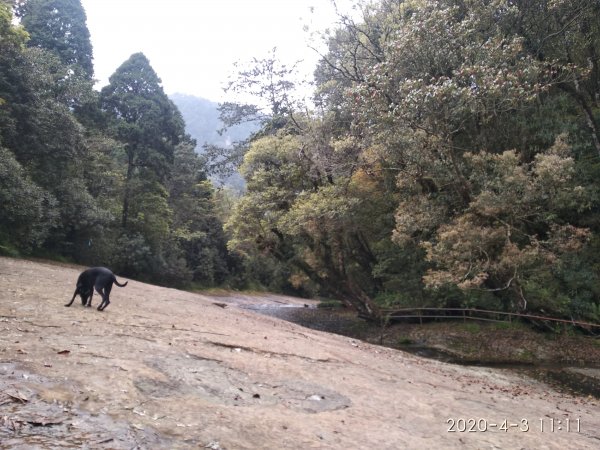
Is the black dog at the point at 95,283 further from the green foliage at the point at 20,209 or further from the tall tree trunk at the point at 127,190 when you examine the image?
the tall tree trunk at the point at 127,190

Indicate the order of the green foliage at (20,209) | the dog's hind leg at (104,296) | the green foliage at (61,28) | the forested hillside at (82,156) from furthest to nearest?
the green foliage at (61,28), the forested hillside at (82,156), the green foliage at (20,209), the dog's hind leg at (104,296)

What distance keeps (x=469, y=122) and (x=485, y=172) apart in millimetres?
2980

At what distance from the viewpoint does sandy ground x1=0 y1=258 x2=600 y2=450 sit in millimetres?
3799

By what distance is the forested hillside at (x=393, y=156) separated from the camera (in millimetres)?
14812

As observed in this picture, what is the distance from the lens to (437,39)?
15023 mm

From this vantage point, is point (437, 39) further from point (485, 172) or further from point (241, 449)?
point (241, 449)

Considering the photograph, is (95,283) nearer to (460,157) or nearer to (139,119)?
(460,157)

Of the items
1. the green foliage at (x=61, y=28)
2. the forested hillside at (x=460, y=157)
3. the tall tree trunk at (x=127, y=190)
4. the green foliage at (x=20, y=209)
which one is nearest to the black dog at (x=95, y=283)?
the forested hillside at (x=460, y=157)
